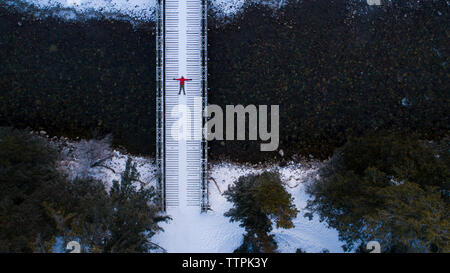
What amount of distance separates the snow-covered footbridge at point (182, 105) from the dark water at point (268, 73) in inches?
53.6

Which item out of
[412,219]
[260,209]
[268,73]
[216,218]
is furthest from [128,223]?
[412,219]

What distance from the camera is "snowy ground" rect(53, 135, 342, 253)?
59.9 feet

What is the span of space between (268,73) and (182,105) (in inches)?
203

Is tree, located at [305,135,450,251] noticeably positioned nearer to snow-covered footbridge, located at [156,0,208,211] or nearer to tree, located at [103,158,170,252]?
snow-covered footbridge, located at [156,0,208,211]

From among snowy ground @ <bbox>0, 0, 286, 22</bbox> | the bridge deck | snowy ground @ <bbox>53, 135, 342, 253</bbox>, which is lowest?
snowy ground @ <bbox>53, 135, 342, 253</bbox>

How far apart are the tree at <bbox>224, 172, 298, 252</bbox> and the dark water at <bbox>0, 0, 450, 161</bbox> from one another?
3.10m

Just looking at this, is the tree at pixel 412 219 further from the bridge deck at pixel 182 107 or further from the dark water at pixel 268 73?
the bridge deck at pixel 182 107

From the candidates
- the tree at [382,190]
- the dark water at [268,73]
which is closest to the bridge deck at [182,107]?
the dark water at [268,73]

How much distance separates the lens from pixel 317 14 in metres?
19.8

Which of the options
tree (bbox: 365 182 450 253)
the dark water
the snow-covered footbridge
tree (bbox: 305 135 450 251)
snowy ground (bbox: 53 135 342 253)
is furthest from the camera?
the dark water

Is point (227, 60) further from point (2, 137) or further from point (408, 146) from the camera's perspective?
point (2, 137)

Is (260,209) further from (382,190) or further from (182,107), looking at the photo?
(182,107)

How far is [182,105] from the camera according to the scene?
18.5 m

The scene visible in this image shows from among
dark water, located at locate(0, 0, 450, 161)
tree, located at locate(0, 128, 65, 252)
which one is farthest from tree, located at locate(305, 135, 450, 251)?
tree, located at locate(0, 128, 65, 252)
